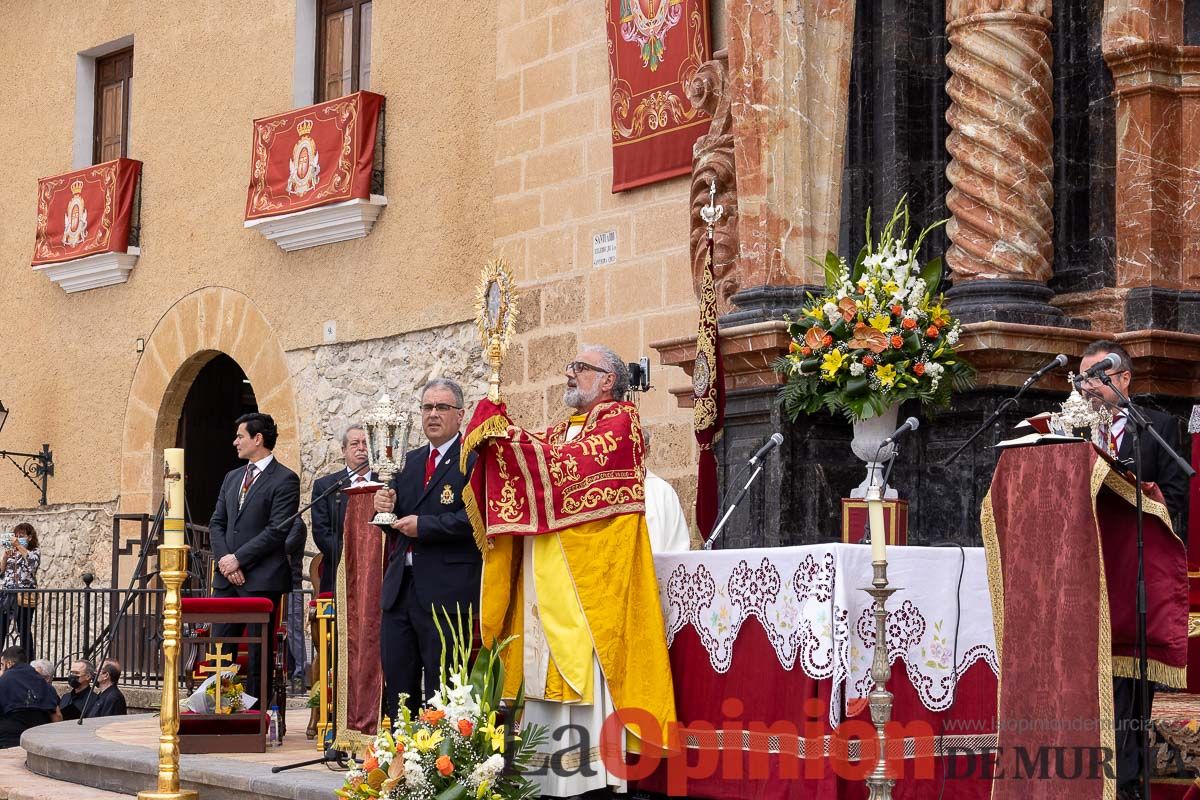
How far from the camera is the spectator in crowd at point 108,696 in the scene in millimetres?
12344

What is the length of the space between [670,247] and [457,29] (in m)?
3.24

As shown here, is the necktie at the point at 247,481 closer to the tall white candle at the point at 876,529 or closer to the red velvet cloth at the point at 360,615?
the red velvet cloth at the point at 360,615

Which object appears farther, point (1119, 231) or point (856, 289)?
point (1119, 231)

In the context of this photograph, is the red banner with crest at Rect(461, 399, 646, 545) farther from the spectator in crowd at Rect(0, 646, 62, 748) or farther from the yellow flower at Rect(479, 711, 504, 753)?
the spectator in crowd at Rect(0, 646, 62, 748)

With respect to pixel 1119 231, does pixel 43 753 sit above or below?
below

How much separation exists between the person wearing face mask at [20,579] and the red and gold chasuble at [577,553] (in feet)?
30.6

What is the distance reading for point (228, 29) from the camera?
15.9m

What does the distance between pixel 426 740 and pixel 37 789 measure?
3232 millimetres

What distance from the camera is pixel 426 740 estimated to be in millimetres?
6238

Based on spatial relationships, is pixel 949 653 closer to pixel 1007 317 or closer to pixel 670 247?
pixel 1007 317

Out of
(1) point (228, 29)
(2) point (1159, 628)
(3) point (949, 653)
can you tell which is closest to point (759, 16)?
(3) point (949, 653)

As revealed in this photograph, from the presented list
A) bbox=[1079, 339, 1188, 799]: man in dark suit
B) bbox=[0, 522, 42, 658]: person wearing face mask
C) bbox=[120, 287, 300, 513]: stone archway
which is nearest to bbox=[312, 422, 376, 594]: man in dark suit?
bbox=[1079, 339, 1188, 799]: man in dark suit

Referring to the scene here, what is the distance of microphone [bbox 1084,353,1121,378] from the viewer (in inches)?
226

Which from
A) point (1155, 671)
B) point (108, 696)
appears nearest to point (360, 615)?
point (1155, 671)
